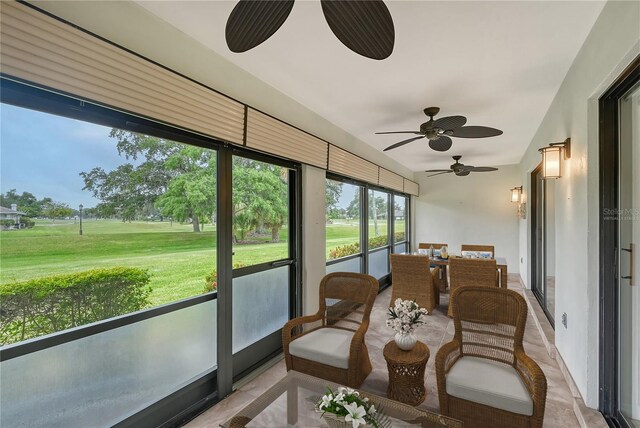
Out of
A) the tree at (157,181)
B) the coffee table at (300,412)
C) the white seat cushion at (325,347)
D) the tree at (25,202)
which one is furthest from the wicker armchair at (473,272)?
the tree at (25,202)

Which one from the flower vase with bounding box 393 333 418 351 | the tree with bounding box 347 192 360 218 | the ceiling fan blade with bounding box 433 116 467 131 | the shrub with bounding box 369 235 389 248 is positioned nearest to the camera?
the flower vase with bounding box 393 333 418 351

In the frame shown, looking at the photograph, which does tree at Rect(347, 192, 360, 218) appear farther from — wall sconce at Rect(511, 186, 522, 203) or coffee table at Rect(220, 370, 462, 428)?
wall sconce at Rect(511, 186, 522, 203)

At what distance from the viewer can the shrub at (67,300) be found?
135 centimetres

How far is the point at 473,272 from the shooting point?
366 centimetres

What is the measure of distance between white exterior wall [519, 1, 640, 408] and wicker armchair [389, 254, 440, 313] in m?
1.52

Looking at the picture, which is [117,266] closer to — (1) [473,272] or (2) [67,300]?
(2) [67,300]

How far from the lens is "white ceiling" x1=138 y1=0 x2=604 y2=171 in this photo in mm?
1696

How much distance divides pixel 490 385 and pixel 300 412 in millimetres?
1140

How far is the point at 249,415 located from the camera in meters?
1.48

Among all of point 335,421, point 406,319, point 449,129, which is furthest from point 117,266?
point 449,129

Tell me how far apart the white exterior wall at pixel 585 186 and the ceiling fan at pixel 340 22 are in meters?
1.28

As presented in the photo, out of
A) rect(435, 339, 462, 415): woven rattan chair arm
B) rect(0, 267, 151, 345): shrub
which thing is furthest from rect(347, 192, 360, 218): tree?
rect(0, 267, 151, 345): shrub

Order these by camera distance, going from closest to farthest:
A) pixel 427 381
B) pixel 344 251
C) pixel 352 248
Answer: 1. pixel 427 381
2. pixel 344 251
3. pixel 352 248

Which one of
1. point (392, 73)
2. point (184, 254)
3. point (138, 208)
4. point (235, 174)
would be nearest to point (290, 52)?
point (392, 73)
